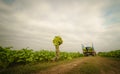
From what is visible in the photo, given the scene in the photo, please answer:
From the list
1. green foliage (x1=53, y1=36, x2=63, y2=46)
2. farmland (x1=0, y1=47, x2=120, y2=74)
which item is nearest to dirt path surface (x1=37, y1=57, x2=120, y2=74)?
farmland (x1=0, y1=47, x2=120, y2=74)

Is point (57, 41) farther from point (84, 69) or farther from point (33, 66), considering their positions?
point (84, 69)

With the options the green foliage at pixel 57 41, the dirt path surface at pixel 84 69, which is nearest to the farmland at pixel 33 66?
the dirt path surface at pixel 84 69

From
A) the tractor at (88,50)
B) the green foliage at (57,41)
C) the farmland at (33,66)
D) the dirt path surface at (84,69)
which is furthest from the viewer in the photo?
the tractor at (88,50)

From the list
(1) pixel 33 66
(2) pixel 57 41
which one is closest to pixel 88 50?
(2) pixel 57 41

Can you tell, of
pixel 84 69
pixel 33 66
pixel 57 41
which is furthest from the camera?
pixel 57 41

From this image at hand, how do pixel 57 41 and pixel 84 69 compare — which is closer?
pixel 84 69

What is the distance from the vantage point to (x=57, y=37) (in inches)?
895

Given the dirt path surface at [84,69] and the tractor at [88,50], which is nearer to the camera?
the dirt path surface at [84,69]

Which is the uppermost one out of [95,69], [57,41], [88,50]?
[57,41]

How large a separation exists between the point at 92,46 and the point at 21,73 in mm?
27558

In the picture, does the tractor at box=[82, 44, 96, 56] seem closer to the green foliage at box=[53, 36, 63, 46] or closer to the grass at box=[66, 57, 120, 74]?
the green foliage at box=[53, 36, 63, 46]

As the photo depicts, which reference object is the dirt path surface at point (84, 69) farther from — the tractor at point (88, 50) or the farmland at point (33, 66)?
the tractor at point (88, 50)

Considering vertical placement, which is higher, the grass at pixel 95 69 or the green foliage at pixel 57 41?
the green foliage at pixel 57 41

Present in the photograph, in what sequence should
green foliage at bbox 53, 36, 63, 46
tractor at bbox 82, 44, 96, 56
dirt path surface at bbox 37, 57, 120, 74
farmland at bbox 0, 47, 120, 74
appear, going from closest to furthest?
dirt path surface at bbox 37, 57, 120, 74, farmland at bbox 0, 47, 120, 74, green foliage at bbox 53, 36, 63, 46, tractor at bbox 82, 44, 96, 56
